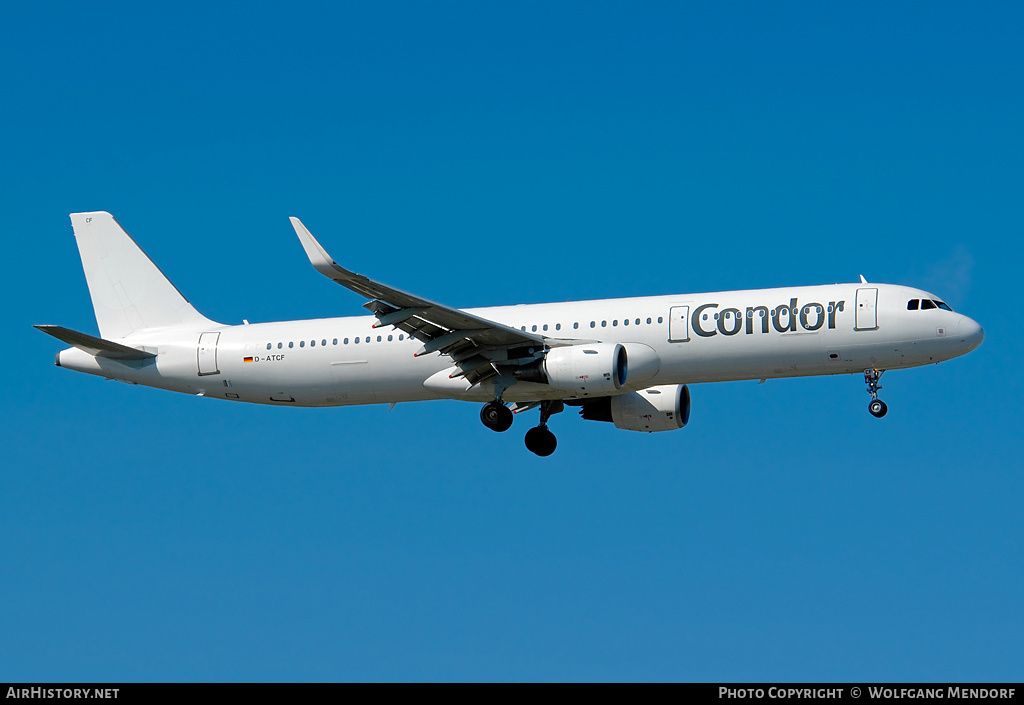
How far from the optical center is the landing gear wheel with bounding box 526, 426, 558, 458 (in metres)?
43.9

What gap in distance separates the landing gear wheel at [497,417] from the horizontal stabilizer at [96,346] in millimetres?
11594

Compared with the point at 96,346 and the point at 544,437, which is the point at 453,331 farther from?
the point at 96,346

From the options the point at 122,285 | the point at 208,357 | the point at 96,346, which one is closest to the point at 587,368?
the point at 208,357

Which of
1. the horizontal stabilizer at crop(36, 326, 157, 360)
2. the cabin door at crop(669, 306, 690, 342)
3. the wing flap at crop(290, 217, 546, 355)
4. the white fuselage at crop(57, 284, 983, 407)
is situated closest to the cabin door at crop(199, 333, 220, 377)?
the white fuselage at crop(57, 284, 983, 407)

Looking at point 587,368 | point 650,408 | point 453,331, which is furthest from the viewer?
point 650,408

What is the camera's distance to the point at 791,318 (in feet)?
125

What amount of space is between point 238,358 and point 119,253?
725 cm

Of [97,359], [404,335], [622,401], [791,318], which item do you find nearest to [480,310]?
[404,335]

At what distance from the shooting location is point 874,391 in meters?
38.5

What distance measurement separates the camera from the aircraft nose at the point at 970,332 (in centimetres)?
3803

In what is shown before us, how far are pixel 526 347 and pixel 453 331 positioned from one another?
2290 mm

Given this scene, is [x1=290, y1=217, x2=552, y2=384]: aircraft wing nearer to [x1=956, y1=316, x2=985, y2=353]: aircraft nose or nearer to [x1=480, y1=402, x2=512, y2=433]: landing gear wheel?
[x1=480, y1=402, x2=512, y2=433]: landing gear wheel

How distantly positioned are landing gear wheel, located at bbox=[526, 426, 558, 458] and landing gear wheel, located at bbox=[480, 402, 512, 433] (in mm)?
3495
